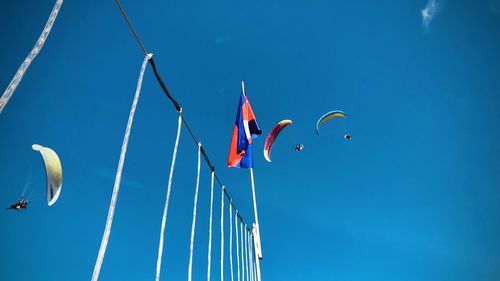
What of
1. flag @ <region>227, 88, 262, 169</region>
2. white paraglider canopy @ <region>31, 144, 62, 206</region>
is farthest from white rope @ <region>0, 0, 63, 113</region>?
flag @ <region>227, 88, 262, 169</region>

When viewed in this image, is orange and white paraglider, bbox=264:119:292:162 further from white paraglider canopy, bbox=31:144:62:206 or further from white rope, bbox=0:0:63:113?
white rope, bbox=0:0:63:113

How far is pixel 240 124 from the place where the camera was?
460 inches

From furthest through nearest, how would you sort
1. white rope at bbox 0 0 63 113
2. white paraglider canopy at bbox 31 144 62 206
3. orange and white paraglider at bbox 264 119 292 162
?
orange and white paraglider at bbox 264 119 292 162 < white paraglider canopy at bbox 31 144 62 206 < white rope at bbox 0 0 63 113

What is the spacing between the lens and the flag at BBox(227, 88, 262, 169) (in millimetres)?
11039

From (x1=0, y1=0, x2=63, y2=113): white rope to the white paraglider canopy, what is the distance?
2220 mm

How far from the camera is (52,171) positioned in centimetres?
482

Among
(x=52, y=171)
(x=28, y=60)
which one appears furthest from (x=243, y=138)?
(x=28, y=60)

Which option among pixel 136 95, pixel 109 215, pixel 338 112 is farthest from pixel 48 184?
pixel 338 112

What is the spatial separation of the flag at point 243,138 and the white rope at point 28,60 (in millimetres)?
7786

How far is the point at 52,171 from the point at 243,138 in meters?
7.22

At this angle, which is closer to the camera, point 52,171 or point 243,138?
point 52,171

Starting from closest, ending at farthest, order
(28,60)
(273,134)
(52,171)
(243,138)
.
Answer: (28,60) < (52,171) < (243,138) < (273,134)

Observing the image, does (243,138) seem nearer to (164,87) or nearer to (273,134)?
(273,134)

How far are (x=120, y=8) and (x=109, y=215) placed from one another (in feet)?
12.9
